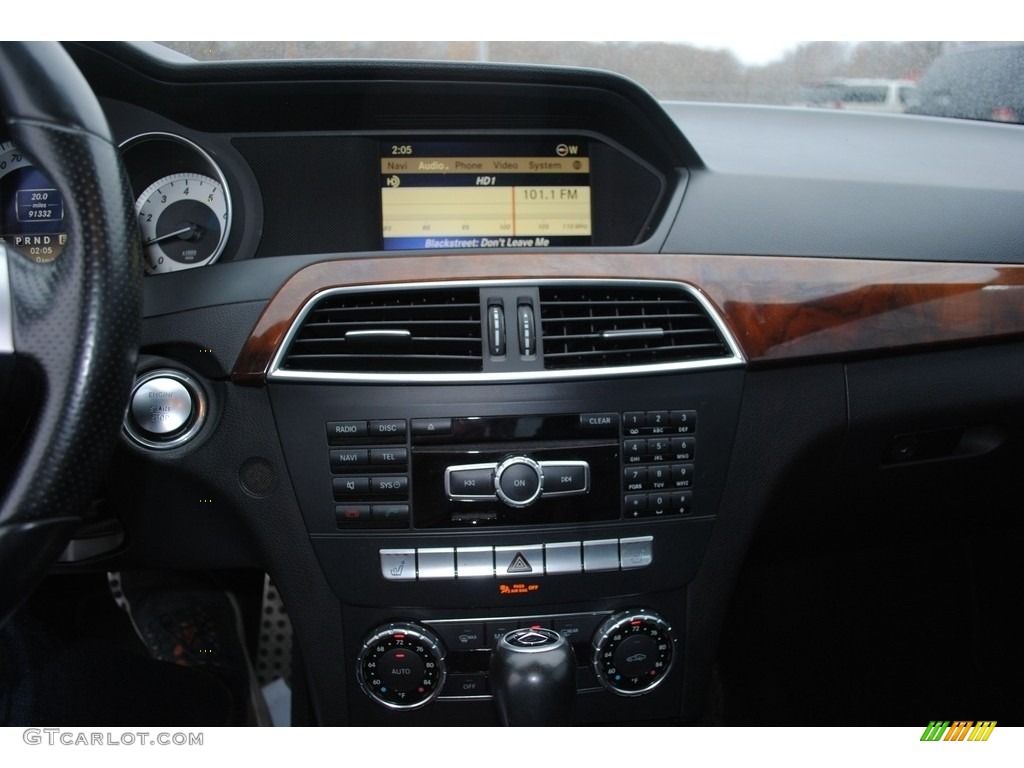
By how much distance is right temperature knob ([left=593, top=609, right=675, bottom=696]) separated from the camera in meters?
1.48

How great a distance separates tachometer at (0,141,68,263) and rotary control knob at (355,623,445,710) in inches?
30.8

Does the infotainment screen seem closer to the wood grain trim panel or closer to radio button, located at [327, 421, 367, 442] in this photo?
the wood grain trim panel

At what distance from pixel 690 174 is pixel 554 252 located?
0.32 m

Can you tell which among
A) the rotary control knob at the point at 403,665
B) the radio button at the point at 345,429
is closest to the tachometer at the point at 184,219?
the radio button at the point at 345,429

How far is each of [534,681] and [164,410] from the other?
2.11 feet

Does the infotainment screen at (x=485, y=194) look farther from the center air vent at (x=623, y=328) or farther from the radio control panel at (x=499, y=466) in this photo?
the radio control panel at (x=499, y=466)

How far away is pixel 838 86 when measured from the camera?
1.72 meters

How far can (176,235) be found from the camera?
155cm

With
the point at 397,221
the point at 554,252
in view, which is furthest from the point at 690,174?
the point at 397,221

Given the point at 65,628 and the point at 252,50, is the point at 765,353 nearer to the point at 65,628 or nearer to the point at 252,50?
the point at 252,50

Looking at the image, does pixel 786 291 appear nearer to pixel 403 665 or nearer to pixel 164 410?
pixel 403 665

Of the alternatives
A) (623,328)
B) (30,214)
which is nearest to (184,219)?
(30,214)
